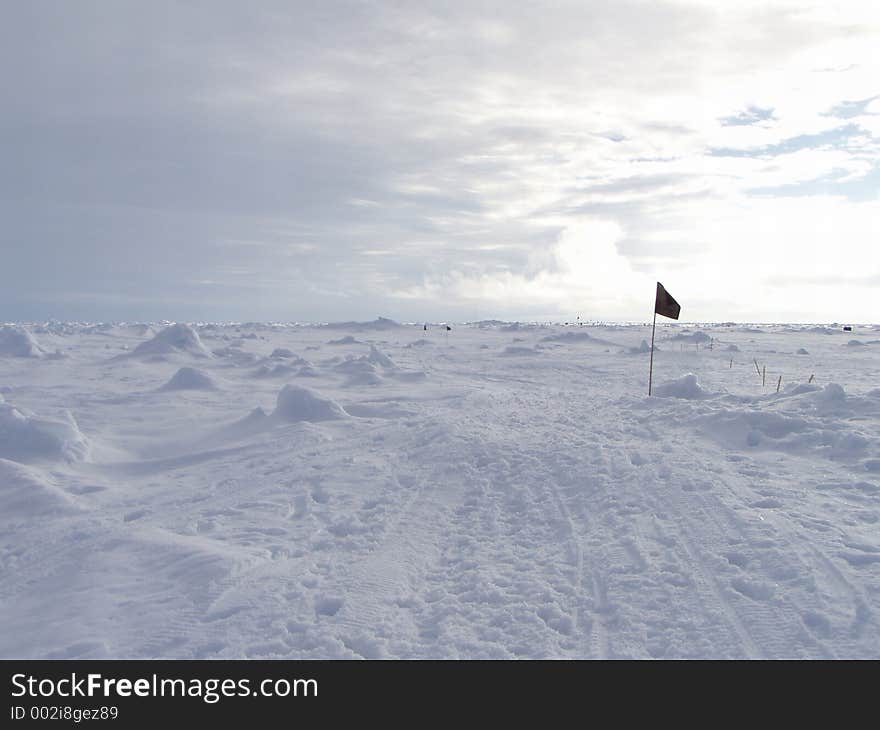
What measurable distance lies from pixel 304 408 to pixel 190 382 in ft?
23.5

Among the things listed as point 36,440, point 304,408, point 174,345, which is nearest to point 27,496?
point 36,440

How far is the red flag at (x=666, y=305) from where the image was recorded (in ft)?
44.5

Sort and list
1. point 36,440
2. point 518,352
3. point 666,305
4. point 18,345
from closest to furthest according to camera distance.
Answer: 1. point 36,440
2. point 666,305
3. point 18,345
4. point 518,352

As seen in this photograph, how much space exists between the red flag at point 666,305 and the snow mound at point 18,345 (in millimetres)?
28257

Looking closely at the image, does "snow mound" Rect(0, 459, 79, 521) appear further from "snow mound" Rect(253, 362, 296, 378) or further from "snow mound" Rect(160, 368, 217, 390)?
"snow mound" Rect(253, 362, 296, 378)

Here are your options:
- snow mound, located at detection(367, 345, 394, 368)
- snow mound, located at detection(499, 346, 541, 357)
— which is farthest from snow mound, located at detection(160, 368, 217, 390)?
snow mound, located at detection(499, 346, 541, 357)

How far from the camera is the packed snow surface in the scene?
14.1 ft

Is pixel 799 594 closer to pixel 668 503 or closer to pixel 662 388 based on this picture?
pixel 668 503

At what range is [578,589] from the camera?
4.90m

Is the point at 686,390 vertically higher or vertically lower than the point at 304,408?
higher

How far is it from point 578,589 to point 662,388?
11.0 m

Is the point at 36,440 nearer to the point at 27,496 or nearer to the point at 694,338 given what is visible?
the point at 27,496

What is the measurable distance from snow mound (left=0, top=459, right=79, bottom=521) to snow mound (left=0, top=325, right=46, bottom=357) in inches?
1002

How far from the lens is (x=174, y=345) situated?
30.6 metres
